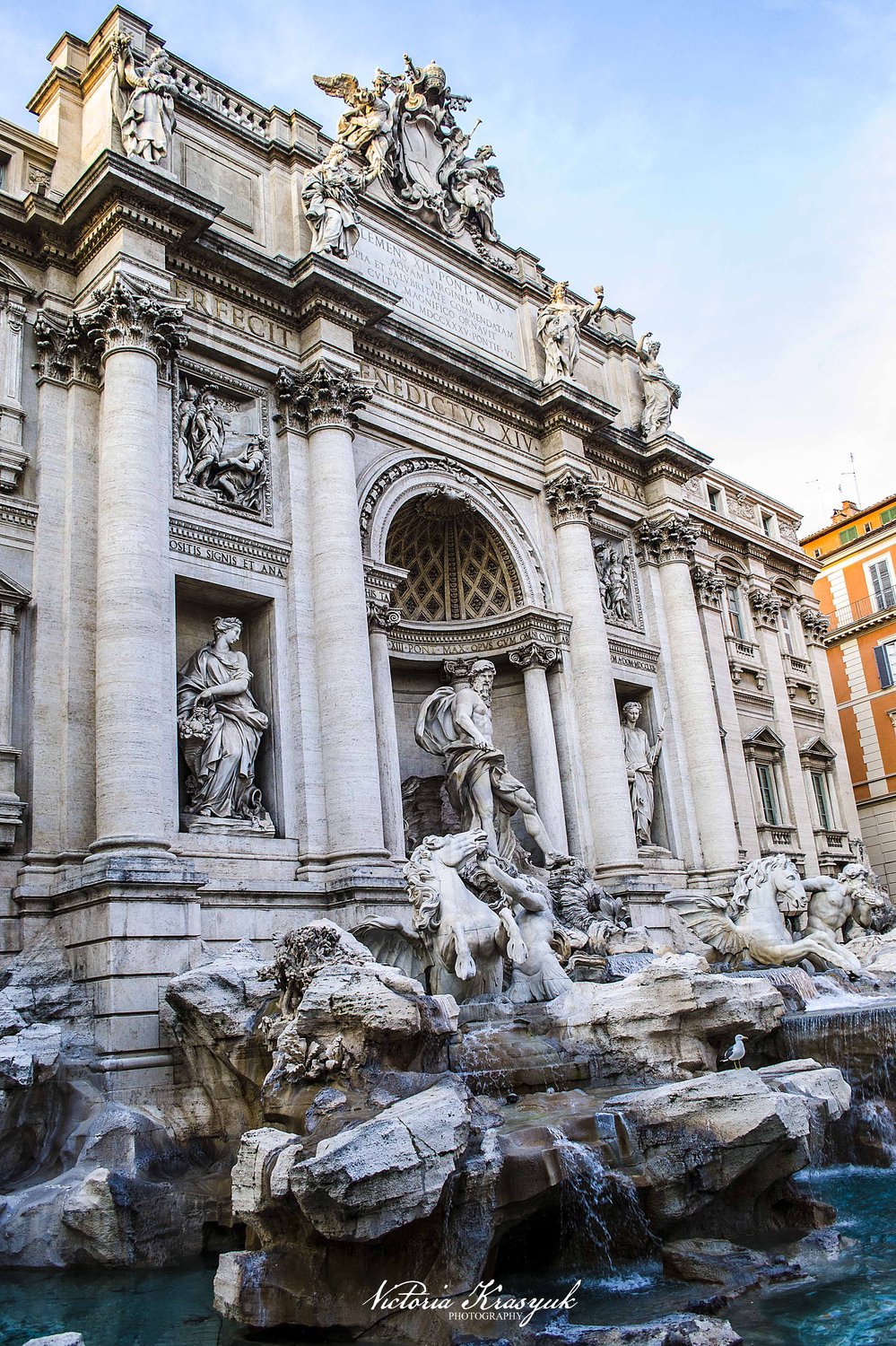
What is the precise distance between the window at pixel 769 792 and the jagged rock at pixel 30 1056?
58.9ft

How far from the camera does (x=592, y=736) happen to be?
18.2m

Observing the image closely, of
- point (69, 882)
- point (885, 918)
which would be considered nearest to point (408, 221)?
point (69, 882)

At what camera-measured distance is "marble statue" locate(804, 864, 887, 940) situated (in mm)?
16609

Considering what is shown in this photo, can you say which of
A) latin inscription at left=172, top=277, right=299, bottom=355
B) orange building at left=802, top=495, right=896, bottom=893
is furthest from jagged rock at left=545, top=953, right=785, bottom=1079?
orange building at left=802, top=495, right=896, bottom=893

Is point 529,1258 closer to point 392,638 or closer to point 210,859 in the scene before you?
point 210,859

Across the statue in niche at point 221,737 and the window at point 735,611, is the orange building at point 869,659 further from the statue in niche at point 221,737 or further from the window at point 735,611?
the statue in niche at point 221,737

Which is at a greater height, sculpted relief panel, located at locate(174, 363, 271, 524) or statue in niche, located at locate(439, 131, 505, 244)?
statue in niche, located at locate(439, 131, 505, 244)

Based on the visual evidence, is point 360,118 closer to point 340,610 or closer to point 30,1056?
point 340,610

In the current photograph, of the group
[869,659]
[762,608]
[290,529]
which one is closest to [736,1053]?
[290,529]

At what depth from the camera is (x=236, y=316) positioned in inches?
606

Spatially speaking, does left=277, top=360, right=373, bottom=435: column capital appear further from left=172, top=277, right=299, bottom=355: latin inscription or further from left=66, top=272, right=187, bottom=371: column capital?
left=66, top=272, right=187, bottom=371: column capital

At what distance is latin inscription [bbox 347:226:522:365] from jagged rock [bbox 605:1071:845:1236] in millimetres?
13299

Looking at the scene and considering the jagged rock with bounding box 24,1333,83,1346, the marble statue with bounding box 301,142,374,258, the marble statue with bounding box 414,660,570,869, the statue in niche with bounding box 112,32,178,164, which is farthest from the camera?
the marble statue with bounding box 414,660,570,869

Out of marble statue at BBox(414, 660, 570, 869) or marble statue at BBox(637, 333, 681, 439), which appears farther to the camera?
marble statue at BBox(637, 333, 681, 439)
